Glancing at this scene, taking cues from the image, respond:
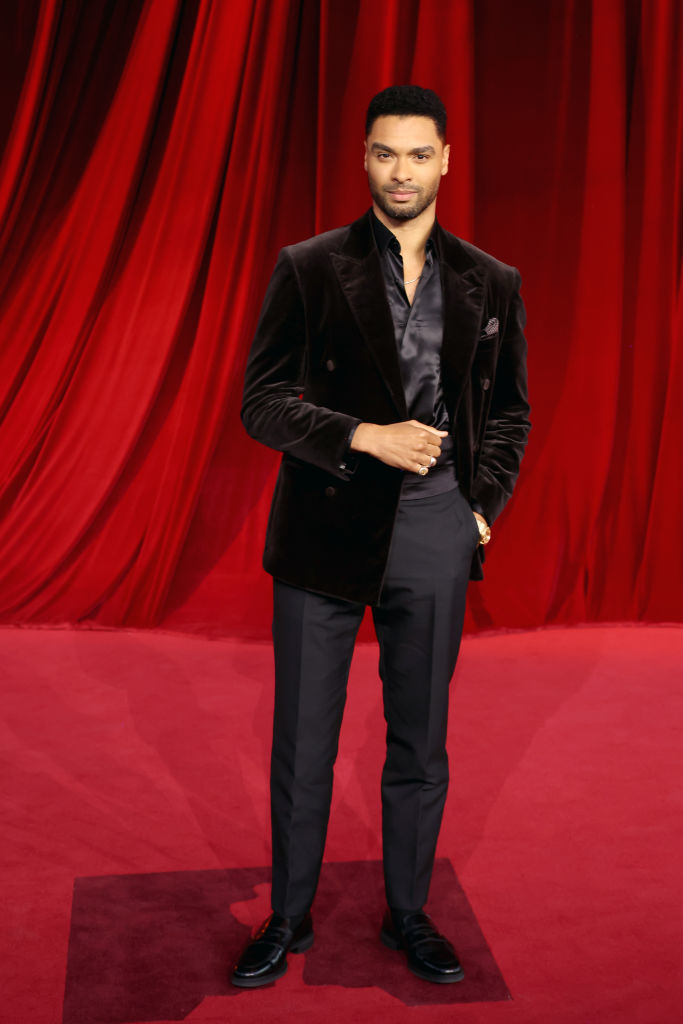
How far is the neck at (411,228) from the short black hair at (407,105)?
12 cm

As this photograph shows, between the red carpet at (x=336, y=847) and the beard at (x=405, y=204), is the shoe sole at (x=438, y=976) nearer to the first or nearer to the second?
the red carpet at (x=336, y=847)

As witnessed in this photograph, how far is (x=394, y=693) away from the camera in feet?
5.91

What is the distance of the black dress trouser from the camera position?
172cm

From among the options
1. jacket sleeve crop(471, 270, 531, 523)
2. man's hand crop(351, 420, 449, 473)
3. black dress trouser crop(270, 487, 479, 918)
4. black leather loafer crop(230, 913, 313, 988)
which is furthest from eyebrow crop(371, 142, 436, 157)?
black leather loafer crop(230, 913, 313, 988)

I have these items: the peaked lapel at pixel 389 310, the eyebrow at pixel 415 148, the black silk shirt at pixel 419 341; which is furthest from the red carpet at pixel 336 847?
the eyebrow at pixel 415 148

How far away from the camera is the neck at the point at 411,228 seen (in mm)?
1691

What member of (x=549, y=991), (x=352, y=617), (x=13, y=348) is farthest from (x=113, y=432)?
(x=549, y=991)

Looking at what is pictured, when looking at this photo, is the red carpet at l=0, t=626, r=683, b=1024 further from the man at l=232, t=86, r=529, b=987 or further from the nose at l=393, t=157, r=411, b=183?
the nose at l=393, t=157, r=411, b=183

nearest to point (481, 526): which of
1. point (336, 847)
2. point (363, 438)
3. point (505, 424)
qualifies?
point (505, 424)

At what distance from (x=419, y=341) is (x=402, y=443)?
192 mm

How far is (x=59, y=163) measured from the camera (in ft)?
12.5

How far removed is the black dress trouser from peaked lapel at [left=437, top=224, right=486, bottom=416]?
0.58ft

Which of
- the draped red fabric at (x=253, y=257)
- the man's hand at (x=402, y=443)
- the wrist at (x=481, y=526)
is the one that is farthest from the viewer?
the draped red fabric at (x=253, y=257)

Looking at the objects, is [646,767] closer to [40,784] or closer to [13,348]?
[40,784]
